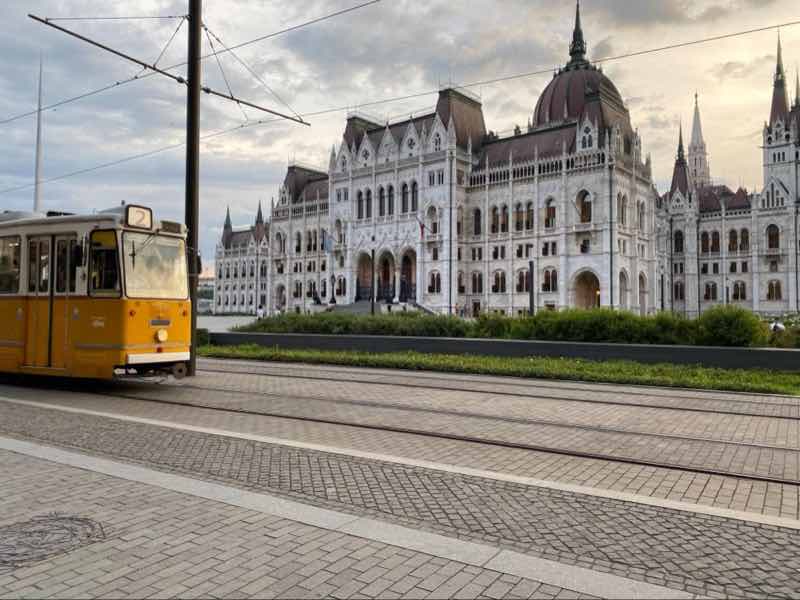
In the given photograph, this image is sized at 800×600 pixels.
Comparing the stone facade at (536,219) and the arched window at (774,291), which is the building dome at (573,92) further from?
the arched window at (774,291)

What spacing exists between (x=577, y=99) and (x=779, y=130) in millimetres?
36256

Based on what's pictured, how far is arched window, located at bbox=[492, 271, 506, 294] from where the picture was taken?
2617 inches

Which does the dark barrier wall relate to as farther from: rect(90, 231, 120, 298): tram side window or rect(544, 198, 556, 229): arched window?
rect(544, 198, 556, 229): arched window

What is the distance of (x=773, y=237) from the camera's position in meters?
79.7

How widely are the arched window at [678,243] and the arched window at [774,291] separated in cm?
1389

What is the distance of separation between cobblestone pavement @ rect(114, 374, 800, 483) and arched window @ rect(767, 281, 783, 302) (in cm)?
8120

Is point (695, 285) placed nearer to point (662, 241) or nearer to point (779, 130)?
point (662, 241)

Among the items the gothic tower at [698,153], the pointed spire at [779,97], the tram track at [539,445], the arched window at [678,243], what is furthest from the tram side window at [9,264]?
the gothic tower at [698,153]

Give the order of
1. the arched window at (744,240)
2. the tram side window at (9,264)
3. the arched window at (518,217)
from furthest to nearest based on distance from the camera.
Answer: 1. the arched window at (744,240)
2. the arched window at (518,217)
3. the tram side window at (9,264)

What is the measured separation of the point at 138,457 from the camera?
20.9 ft

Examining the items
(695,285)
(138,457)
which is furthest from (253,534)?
(695,285)

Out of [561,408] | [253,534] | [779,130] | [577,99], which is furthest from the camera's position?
[779,130]

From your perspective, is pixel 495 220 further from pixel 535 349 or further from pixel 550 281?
pixel 535 349

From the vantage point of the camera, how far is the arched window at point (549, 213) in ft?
208
